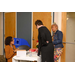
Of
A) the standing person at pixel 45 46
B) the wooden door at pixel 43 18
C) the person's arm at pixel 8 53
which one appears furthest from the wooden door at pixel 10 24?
the standing person at pixel 45 46

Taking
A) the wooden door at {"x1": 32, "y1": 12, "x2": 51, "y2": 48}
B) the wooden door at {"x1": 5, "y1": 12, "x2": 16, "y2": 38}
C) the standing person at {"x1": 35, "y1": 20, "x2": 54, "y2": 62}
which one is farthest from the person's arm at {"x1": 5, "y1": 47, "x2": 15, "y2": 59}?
the wooden door at {"x1": 5, "y1": 12, "x2": 16, "y2": 38}

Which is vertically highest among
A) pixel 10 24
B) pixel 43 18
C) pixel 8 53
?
pixel 43 18

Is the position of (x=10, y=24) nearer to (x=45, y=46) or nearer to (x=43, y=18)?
(x=43, y=18)

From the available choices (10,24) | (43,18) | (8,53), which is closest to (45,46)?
(8,53)

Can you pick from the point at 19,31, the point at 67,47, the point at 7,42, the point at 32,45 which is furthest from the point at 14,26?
the point at 67,47

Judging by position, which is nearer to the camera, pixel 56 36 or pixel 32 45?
pixel 56 36

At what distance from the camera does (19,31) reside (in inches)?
181

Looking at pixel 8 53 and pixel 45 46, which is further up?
pixel 45 46

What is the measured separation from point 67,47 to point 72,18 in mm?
972

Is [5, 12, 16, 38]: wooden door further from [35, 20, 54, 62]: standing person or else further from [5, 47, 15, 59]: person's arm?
[35, 20, 54, 62]: standing person

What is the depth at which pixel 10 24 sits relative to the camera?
15.7 feet

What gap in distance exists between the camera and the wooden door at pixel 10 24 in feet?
15.4

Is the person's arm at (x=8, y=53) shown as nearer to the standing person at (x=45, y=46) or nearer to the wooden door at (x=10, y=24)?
the standing person at (x=45, y=46)

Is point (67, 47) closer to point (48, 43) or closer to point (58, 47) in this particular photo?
point (58, 47)
